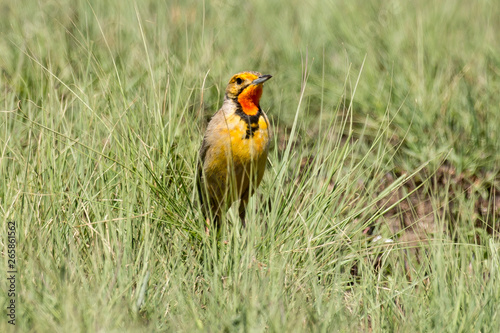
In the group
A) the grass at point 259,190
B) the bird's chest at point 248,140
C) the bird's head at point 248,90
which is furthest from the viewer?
the bird's head at point 248,90

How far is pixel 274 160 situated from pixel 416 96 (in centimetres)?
175

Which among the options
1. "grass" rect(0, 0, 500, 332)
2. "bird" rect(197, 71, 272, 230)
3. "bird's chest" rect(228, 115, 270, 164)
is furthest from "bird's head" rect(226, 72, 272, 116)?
"grass" rect(0, 0, 500, 332)

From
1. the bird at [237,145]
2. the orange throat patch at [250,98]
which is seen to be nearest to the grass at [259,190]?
the bird at [237,145]

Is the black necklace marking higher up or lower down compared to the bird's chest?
higher up

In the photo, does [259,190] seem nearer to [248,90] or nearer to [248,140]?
[248,140]

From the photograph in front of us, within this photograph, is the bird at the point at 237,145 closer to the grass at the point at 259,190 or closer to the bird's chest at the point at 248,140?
the bird's chest at the point at 248,140

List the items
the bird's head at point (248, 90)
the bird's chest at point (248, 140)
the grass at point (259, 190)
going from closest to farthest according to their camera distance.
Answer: the grass at point (259, 190)
the bird's chest at point (248, 140)
the bird's head at point (248, 90)

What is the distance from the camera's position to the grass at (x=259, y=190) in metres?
2.95

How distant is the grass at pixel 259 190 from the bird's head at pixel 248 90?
0.93 ft

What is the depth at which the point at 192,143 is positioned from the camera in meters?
4.43

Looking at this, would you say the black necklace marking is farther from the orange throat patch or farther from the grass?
the grass

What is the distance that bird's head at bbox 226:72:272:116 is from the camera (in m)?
4.34

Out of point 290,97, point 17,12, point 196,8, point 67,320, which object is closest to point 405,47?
point 290,97

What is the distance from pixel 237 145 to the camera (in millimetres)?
4141
